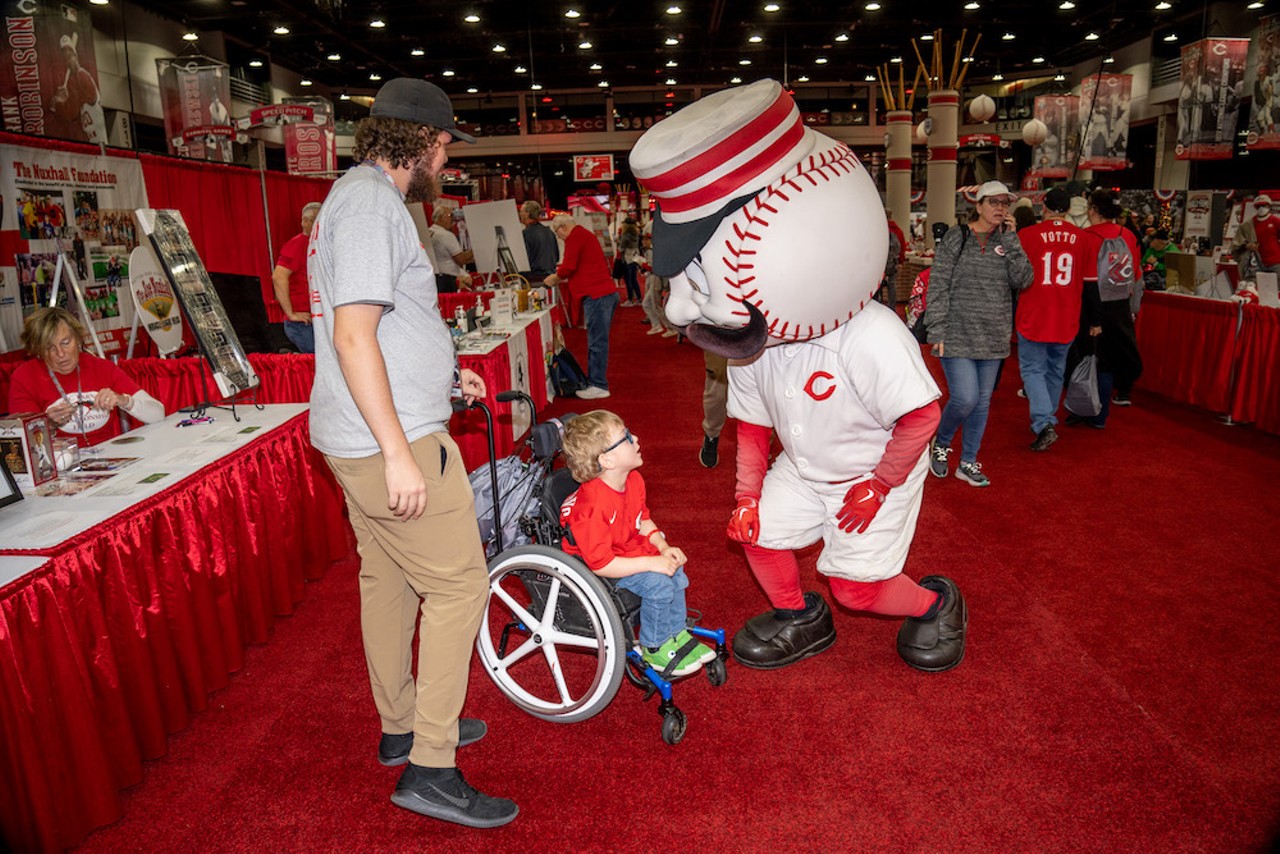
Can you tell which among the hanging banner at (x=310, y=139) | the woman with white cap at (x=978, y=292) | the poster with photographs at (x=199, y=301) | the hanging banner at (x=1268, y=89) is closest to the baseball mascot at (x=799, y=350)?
the woman with white cap at (x=978, y=292)

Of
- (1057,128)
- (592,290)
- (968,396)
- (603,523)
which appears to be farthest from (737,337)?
(1057,128)

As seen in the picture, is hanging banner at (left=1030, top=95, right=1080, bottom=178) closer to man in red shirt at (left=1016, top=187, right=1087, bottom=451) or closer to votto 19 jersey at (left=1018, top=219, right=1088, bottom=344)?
man in red shirt at (left=1016, top=187, right=1087, bottom=451)

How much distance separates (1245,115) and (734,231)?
59.8ft

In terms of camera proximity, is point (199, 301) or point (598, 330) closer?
point (199, 301)

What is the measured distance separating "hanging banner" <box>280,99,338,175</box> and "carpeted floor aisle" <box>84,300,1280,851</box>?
693cm

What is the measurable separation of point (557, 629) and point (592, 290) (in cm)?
492

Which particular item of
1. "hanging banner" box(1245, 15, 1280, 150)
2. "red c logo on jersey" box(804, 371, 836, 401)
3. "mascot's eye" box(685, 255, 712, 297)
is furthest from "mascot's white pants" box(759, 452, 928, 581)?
"hanging banner" box(1245, 15, 1280, 150)

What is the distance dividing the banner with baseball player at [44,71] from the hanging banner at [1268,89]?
10810 mm

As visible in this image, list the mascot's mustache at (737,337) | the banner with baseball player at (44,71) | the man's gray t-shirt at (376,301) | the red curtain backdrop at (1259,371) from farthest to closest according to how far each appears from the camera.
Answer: the banner with baseball player at (44,71) < the red curtain backdrop at (1259,371) < the mascot's mustache at (737,337) < the man's gray t-shirt at (376,301)

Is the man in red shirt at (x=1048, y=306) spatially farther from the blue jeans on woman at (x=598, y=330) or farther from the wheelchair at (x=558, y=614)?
the wheelchair at (x=558, y=614)

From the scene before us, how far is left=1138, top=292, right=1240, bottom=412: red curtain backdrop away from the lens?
18.5ft

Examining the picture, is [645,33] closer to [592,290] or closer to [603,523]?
[592,290]

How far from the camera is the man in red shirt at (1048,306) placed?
4.78m

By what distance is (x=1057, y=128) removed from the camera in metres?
13.2
